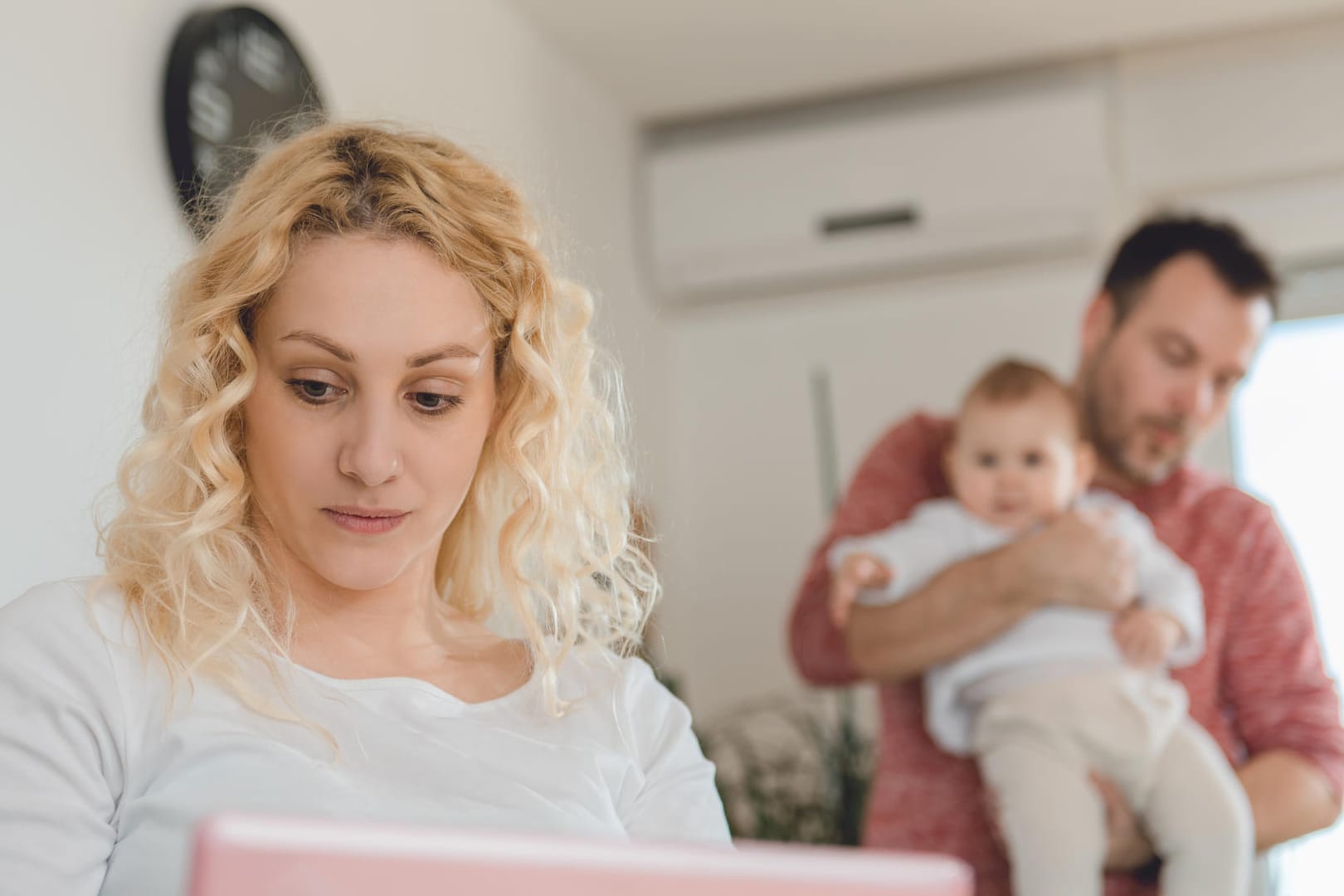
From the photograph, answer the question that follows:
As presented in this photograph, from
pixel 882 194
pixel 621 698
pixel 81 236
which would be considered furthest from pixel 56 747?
pixel 882 194

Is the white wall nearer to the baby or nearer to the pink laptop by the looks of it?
the baby

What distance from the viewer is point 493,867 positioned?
1.57 feet

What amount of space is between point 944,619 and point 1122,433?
0.49 m

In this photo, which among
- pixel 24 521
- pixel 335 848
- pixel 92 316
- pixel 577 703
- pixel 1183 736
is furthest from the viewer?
pixel 1183 736

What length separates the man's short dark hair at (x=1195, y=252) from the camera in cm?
228

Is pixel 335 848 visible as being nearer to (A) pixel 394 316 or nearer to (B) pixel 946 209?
(A) pixel 394 316

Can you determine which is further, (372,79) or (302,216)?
(372,79)

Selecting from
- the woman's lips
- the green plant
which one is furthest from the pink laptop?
the green plant

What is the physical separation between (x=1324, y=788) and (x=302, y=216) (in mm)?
1678

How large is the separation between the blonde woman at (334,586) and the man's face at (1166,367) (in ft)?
3.97

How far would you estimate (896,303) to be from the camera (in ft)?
11.9

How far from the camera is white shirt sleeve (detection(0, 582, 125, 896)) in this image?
880 millimetres

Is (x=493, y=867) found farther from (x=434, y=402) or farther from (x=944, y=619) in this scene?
(x=944, y=619)

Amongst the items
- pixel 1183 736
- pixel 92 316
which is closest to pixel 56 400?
pixel 92 316
